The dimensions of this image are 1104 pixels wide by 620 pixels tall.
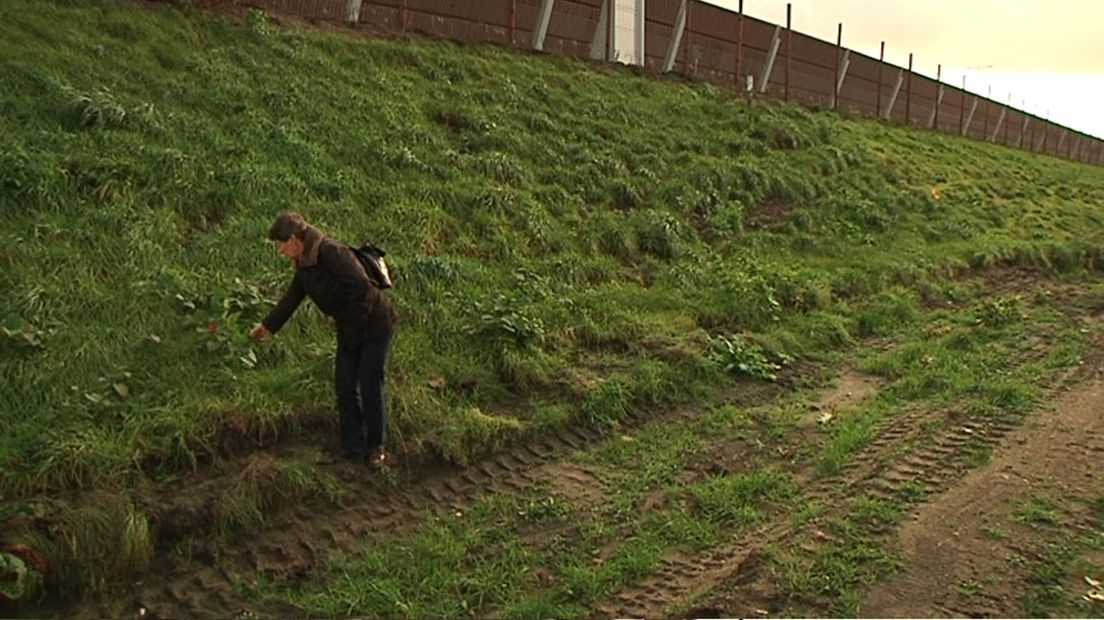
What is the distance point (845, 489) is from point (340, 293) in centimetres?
309

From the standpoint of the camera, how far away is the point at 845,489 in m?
5.13

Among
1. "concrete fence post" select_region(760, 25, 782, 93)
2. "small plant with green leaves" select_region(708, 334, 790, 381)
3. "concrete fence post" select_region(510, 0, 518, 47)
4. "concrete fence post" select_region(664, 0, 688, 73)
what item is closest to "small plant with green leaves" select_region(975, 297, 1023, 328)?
"small plant with green leaves" select_region(708, 334, 790, 381)

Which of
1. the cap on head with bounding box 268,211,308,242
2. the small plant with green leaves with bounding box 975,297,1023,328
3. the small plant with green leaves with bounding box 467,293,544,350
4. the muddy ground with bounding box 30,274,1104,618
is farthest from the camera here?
the small plant with green leaves with bounding box 975,297,1023,328

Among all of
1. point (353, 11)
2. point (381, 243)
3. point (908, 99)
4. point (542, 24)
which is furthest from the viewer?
point (908, 99)

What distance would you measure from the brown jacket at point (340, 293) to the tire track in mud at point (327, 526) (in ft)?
2.64

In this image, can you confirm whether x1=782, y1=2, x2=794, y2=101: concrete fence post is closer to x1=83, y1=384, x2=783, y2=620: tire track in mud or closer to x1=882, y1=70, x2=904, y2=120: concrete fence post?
x1=882, y1=70, x2=904, y2=120: concrete fence post

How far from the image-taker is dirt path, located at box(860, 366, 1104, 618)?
3.90m

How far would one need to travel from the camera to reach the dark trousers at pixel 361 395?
505 centimetres

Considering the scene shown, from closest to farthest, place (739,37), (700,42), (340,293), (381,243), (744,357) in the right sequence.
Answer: (340,293)
(744,357)
(381,243)
(739,37)
(700,42)

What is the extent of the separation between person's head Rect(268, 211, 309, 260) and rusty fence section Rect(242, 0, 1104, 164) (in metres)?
8.02

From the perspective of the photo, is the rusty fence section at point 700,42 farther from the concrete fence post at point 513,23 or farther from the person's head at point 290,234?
the person's head at point 290,234

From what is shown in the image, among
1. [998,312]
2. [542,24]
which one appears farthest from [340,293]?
[542,24]

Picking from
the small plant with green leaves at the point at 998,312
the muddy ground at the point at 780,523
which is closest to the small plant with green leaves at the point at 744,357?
the muddy ground at the point at 780,523

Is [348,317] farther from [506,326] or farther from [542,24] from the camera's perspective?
[542,24]
